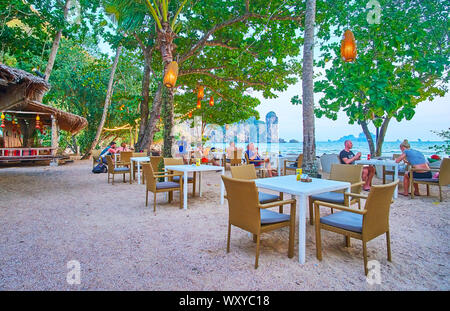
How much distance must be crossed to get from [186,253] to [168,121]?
16.1 ft

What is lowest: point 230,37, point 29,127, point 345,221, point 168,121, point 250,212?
point 345,221

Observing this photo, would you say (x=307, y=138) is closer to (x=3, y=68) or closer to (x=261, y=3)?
(x=261, y=3)

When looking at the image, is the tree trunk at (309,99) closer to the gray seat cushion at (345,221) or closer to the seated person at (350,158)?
the seated person at (350,158)

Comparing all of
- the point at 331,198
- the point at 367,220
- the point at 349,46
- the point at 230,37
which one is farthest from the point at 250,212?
the point at 230,37

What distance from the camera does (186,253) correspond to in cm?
255

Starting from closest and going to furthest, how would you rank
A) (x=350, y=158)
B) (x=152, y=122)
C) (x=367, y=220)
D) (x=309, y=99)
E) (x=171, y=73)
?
(x=367, y=220)
(x=309, y=99)
(x=171, y=73)
(x=350, y=158)
(x=152, y=122)

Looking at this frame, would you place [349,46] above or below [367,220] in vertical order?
above

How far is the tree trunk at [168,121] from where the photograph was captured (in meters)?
6.78

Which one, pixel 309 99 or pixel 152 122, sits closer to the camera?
pixel 309 99

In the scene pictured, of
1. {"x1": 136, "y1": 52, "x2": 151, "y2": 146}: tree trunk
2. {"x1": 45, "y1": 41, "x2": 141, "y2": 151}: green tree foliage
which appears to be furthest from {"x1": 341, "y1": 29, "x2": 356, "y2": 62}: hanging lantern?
{"x1": 45, "y1": 41, "x2": 141, "y2": 151}: green tree foliage

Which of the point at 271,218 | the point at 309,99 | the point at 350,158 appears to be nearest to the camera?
the point at 271,218

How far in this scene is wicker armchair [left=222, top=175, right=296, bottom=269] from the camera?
2.20 meters

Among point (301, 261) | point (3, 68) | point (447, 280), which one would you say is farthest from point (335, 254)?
point (3, 68)

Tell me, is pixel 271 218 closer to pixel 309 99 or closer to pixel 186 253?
pixel 186 253
